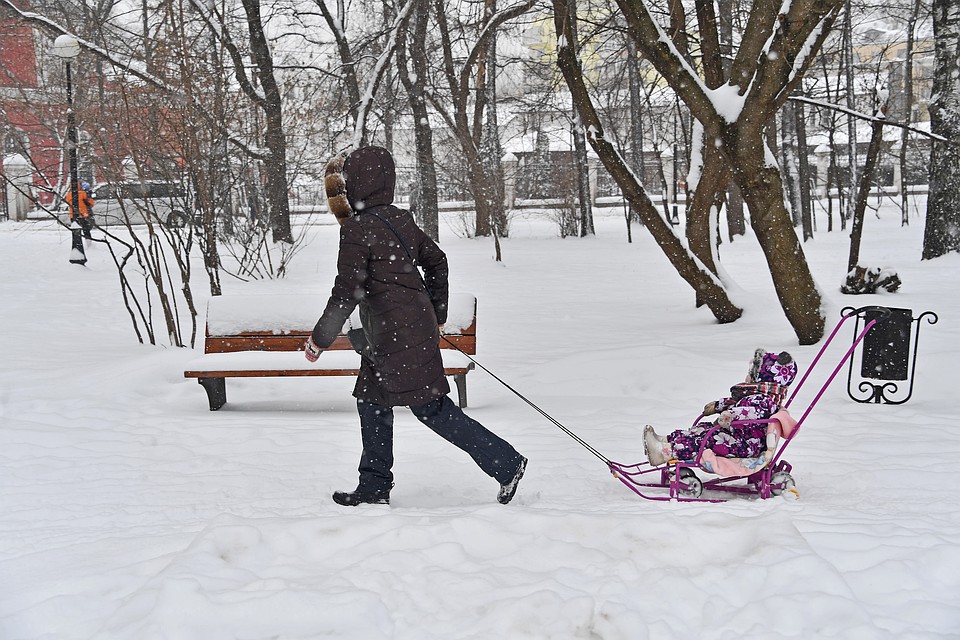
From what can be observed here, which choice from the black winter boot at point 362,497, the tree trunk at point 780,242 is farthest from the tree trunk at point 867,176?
the black winter boot at point 362,497

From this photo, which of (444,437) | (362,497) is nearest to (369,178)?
(444,437)

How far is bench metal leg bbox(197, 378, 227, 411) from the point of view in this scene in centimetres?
639

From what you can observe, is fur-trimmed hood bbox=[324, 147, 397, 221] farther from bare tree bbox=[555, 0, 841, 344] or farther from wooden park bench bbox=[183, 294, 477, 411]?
bare tree bbox=[555, 0, 841, 344]

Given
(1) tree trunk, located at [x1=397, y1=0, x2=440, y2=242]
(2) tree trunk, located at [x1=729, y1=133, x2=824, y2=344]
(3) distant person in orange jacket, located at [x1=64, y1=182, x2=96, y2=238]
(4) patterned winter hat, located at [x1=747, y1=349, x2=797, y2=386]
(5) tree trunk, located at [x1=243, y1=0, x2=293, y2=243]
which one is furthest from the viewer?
(1) tree trunk, located at [x1=397, y1=0, x2=440, y2=242]

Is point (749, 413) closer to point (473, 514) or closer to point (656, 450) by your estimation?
point (656, 450)

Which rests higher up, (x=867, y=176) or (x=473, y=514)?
(x=867, y=176)

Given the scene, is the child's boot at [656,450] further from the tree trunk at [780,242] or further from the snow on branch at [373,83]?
the snow on branch at [373,83]

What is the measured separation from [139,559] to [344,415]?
3.16m

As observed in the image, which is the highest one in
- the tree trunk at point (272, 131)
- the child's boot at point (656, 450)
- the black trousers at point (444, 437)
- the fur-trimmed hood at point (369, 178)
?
the tree trunk at point (272, 131)

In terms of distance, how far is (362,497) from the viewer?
164 inches

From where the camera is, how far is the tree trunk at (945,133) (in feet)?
41.3

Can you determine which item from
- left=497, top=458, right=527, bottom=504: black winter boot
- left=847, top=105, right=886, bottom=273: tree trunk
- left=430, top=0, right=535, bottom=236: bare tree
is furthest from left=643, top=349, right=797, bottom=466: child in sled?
left=430, top=0, right=535, bottom=236: bare tree

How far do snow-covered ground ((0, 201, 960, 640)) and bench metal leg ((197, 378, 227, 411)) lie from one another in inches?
3.9

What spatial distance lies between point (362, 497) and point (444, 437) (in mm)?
518
